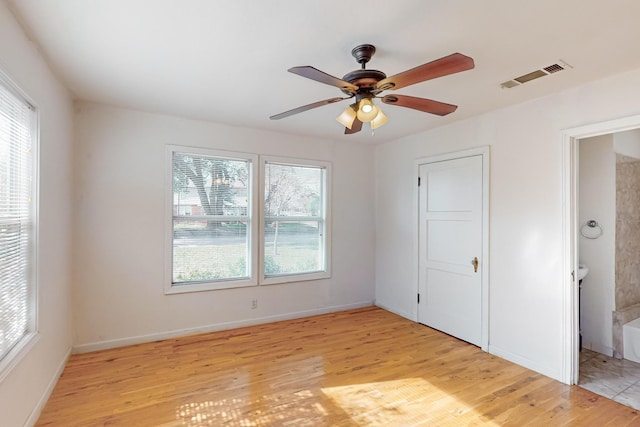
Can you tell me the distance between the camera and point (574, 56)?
220 cm

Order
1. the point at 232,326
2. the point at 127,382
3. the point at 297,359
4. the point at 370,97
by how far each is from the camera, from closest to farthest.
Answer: the point at 370,97
the point at 127,382
the point at 297,359
the point at 232,326

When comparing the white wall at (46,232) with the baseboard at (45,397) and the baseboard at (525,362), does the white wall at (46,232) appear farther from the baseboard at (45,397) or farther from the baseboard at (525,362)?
the baseboard at (525,362)

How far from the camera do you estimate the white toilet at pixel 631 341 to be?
10.3 feet

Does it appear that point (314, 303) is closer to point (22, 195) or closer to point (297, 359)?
point (297, 359)

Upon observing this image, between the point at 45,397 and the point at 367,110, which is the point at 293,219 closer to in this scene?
the point at 367,110

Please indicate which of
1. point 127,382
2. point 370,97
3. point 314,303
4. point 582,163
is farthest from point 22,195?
point 582,163

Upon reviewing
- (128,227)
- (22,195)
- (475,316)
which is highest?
(22,195)

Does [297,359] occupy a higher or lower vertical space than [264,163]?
lower

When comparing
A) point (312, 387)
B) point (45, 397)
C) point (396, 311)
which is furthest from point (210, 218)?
point (396, 311)

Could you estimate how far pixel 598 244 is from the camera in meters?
3.47

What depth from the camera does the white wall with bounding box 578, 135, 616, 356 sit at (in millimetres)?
3359

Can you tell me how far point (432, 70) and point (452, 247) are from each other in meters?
2.56

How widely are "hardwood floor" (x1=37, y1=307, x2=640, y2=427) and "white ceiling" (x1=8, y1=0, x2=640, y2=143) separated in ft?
8.05

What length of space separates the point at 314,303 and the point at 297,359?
1.38 meters
